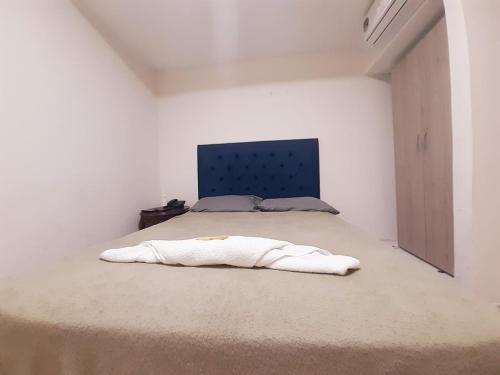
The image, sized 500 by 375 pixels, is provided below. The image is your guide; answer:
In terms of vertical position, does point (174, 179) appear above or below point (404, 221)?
above

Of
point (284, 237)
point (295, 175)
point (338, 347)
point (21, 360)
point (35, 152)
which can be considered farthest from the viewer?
point (295, 175)

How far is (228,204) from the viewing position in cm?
261

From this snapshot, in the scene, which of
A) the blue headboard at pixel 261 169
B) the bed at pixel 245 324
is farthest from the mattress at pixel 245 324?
the blue headboard at pixel 261 169

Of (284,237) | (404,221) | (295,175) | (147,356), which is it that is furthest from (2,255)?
(404,221)

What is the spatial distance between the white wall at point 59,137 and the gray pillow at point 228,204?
2.46ft

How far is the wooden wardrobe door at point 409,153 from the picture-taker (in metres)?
2.23

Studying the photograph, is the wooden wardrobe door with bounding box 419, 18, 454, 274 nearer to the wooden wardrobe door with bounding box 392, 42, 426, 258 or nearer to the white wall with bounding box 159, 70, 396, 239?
the wooden wardrobe door with bounding box 392, 42, 426, 258

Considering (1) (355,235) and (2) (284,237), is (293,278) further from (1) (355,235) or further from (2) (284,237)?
(1) (355,235)

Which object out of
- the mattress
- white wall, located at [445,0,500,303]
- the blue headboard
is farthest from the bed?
the blue headboard

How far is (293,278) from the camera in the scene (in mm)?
847

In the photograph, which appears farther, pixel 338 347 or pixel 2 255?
pixel 2 255

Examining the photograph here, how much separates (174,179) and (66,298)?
254 cm

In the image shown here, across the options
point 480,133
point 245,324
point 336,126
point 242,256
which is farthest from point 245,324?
point 336,126

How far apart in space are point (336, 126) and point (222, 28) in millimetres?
1507
